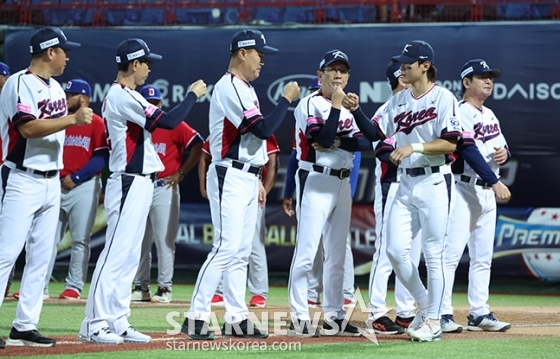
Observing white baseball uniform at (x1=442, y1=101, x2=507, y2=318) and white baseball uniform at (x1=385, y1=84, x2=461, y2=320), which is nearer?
white baseball uniform at (x1=385, y1=84, x2=461, y2=320)

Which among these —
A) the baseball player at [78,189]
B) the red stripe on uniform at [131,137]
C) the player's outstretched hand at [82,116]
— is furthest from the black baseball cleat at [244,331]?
the baseball player at [78,189]

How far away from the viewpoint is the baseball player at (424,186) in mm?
5973

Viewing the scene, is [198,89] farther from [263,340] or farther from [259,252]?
[259,252]

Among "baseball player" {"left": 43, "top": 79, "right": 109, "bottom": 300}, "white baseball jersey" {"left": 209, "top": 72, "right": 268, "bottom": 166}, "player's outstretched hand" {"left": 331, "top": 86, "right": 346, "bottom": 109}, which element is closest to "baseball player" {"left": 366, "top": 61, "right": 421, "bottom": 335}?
"player's outstretched hand" {"left": 331, "top": 86, "right": 346, "bottom": 109}

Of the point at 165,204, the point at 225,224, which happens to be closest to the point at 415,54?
the point at 225,224

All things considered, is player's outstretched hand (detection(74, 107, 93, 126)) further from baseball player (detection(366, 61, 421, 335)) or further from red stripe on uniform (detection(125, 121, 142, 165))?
baseball player (detection(366, 61, 421, 335))

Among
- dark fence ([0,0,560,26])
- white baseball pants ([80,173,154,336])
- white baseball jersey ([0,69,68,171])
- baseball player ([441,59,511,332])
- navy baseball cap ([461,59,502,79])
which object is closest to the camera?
white baseball jersey ([0,69,68,171])

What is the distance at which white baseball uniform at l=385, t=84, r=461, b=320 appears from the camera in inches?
235

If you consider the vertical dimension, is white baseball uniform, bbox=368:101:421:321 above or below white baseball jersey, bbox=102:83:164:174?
below

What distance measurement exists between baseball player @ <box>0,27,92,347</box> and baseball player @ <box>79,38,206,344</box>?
322 millimetres

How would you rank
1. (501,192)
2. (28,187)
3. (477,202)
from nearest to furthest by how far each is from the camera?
(28,187), (501,192), (477,202)

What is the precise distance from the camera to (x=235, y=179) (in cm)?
596

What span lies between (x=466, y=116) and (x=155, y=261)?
5931mm

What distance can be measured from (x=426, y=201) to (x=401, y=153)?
41cm
